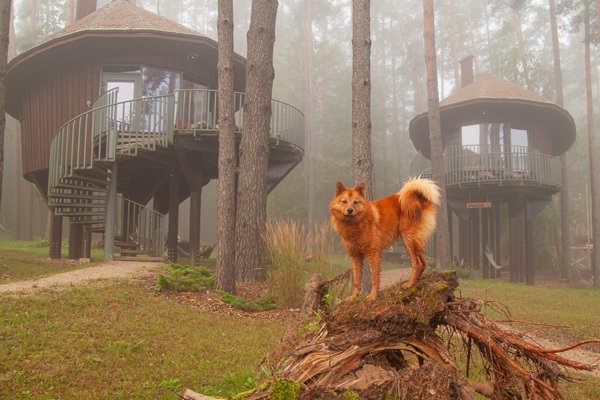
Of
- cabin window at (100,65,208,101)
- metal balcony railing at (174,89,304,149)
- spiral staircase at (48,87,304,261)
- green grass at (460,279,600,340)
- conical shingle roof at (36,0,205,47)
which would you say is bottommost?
green grass at (460,279,600,340)

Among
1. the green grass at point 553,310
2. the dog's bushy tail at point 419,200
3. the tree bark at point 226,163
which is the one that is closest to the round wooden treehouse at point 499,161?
the green grass at point 553,310

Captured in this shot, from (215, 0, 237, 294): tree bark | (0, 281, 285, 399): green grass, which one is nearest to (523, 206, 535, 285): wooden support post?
(215, 0, 237, 294): tree bark

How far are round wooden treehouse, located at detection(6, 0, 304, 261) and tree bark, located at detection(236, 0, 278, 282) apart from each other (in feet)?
7.31

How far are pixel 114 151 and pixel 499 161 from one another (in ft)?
45.9

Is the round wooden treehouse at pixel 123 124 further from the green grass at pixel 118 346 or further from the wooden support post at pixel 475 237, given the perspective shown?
the wooden support post at pixel 475 237

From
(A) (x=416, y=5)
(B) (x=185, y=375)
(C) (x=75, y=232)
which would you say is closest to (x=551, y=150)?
(C) (x=75, y=232)

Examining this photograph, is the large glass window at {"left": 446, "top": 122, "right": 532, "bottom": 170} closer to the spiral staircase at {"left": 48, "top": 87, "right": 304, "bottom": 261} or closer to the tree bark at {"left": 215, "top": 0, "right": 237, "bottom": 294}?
the spiral staircase at {"left": 48, "top": 87, "right": 304, "bottom": 261}

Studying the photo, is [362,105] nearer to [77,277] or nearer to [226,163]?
[226,163]

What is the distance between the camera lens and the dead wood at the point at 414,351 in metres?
2.22

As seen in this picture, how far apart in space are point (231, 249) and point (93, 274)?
300 centimetres

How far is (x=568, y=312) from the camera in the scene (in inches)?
431

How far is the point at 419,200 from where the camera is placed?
10.2 feet

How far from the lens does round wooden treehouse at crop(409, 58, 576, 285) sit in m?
18.9

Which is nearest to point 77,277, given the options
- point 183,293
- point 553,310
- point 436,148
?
point 183,293
